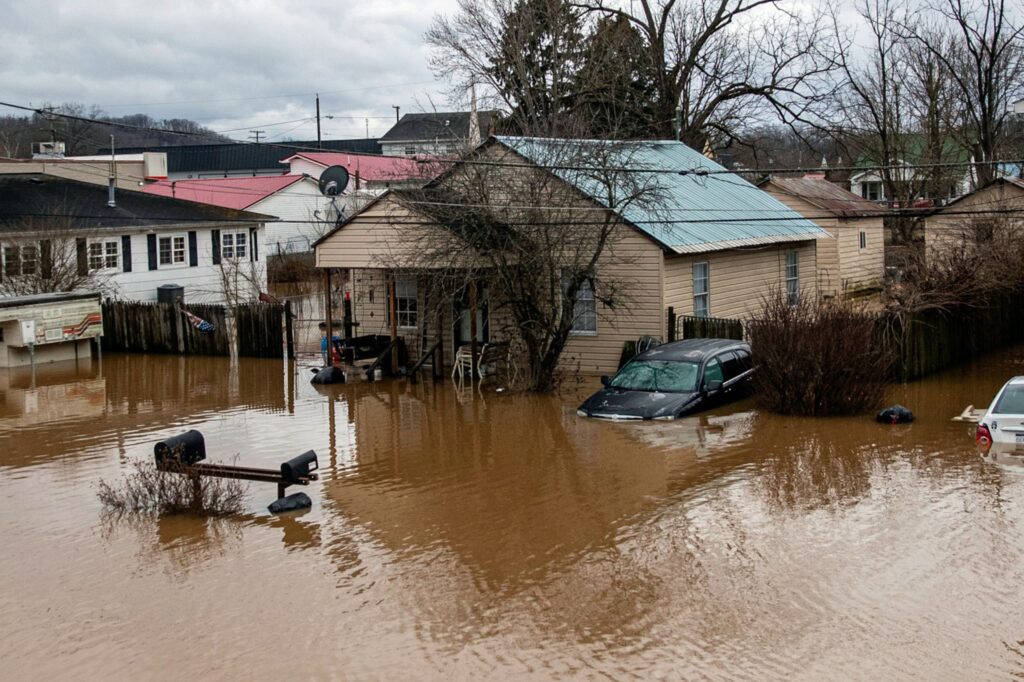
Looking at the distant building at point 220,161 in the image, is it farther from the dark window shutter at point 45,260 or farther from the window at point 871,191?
the dark window shutter at point 45,260

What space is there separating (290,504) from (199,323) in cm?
1728

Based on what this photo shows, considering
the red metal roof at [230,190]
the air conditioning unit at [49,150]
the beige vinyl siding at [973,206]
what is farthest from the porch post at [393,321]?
the red metal roof at [230,190]

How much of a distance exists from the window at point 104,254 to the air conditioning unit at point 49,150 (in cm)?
1472

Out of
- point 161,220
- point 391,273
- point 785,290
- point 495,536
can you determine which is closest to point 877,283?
point 785,290

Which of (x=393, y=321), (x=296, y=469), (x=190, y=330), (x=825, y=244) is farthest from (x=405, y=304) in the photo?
(x=825, y=244)

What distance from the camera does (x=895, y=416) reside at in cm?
1961

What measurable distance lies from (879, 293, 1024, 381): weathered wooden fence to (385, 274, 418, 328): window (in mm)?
11162

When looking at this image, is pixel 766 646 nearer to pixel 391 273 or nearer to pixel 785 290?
pixel 391 273

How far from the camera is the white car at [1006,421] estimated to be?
16.3 metres

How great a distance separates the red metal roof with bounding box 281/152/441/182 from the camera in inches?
1005

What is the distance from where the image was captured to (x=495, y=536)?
1371 centimetres

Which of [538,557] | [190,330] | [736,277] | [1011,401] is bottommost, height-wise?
[538,557]

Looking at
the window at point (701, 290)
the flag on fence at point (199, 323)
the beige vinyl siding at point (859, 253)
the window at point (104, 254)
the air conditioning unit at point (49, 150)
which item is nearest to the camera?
the window at point (701, 290)

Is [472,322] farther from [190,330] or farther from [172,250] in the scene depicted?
[172,250]
